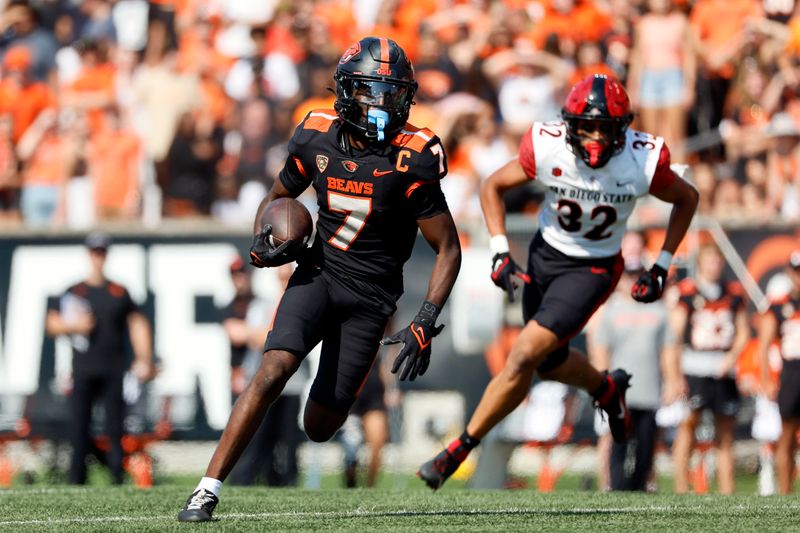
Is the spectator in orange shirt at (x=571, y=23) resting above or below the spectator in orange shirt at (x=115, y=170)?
above

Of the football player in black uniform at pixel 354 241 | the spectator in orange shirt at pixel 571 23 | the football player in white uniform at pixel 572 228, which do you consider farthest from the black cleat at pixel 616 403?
the spectator in orange shirt at pixel 571 23

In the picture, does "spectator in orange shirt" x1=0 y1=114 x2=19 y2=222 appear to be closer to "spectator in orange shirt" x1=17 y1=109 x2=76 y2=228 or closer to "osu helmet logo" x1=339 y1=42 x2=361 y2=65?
"spectator in orange shirt" x1=17 y1=109 x2=76 y2=228

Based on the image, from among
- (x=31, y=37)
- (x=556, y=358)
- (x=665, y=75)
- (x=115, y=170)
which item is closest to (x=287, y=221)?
(x=556, y=358)

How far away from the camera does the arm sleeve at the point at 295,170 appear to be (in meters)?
6.61

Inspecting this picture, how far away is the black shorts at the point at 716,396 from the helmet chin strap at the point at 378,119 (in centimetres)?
573

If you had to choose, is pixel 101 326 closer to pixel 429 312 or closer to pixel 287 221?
pixel 287 221

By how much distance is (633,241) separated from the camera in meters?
11.4

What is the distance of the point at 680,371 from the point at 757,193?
200 cm

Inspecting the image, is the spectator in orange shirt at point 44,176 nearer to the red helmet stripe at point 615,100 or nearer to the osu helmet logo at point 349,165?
the red helmet stripe at point 615,100

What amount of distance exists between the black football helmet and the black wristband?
2.44 ft

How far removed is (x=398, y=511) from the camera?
6918 millimetres

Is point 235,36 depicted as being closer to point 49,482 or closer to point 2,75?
point 2,75

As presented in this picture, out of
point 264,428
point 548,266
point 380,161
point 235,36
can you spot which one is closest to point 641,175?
point 548,266

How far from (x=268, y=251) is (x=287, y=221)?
0.16 meters
